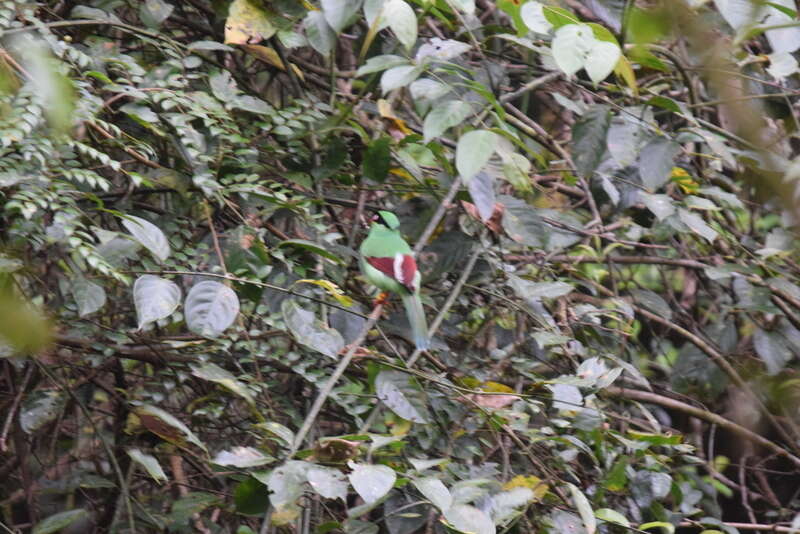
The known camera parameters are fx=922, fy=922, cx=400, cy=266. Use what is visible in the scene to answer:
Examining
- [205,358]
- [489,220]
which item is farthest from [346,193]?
[205,358]

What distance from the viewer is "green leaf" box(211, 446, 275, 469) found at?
6.88 feet

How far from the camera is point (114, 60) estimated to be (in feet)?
8.68

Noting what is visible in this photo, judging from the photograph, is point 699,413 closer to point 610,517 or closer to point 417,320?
point 610,517

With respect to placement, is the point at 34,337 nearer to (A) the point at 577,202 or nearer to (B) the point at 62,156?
(B) the point at 62,156

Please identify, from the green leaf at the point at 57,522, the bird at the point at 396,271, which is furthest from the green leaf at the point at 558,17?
the green leaf at the point at 57,522

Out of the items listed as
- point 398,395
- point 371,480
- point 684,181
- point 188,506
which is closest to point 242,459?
point 371,480

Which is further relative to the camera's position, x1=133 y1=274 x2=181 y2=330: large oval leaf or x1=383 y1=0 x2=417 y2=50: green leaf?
x1=383 y1=0 x2=417 y2=50: green leaf

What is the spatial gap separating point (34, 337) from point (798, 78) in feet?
12.1

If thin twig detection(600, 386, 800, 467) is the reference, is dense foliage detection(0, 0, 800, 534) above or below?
above

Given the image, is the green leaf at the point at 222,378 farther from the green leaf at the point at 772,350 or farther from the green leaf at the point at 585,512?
the green leaf at the point at 772,350

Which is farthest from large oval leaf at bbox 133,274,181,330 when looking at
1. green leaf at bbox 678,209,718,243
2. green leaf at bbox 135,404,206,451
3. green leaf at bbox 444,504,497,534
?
green leaf at bbox 678,209,718,243

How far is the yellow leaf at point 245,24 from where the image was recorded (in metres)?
2.79

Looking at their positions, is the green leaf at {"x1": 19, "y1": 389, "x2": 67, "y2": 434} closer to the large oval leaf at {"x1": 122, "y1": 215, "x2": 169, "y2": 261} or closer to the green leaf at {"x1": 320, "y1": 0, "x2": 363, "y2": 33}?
the large oval leaf at {"x1": 122, "y1": 215, "x2": 169, "y2": 261}

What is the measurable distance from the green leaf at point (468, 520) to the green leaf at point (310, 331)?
1.62 ft
